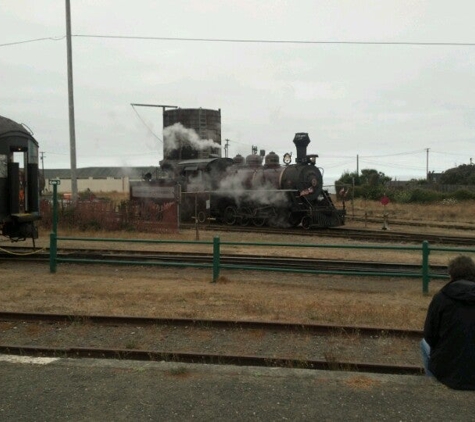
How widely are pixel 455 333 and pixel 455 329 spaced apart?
1.2 inches

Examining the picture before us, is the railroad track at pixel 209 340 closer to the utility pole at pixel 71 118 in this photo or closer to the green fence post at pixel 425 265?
the green fence post at pixel 425 265

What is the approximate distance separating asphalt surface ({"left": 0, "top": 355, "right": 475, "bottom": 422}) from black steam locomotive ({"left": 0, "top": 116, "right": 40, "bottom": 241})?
7.46 metres

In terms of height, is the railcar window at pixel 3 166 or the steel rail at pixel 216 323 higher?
the railcar window at pixel 3 166

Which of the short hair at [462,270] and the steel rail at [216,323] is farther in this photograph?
the steel rail at [216,323]

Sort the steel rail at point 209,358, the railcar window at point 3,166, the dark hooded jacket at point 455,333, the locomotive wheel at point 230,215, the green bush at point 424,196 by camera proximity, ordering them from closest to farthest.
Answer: the dark hooded jacket at point 455,333 < the steel rail at point 209,358 < the railcar window at point 3,166 < the locomotive wheel at point 230,215 < the green bush at point 424,196

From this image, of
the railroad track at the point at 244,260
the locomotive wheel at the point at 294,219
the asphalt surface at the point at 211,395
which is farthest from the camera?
the locomotive wheel at the point at 294,219

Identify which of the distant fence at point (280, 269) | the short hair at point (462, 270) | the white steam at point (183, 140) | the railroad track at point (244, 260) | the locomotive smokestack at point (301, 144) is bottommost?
the railroad track at point (244, 260)

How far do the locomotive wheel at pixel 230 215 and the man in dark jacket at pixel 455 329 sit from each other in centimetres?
2049

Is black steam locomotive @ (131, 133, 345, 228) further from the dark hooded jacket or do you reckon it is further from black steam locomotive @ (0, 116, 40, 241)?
the dark hooded jacket

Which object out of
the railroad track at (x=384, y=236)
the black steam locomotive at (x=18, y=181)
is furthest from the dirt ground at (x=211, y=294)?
the railroad track at (x=384, y=236)

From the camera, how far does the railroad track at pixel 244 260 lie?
11555 mm

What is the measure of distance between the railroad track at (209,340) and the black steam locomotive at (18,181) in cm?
531

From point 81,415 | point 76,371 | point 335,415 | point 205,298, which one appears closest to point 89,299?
point 205,298

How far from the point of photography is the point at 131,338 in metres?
6.79
